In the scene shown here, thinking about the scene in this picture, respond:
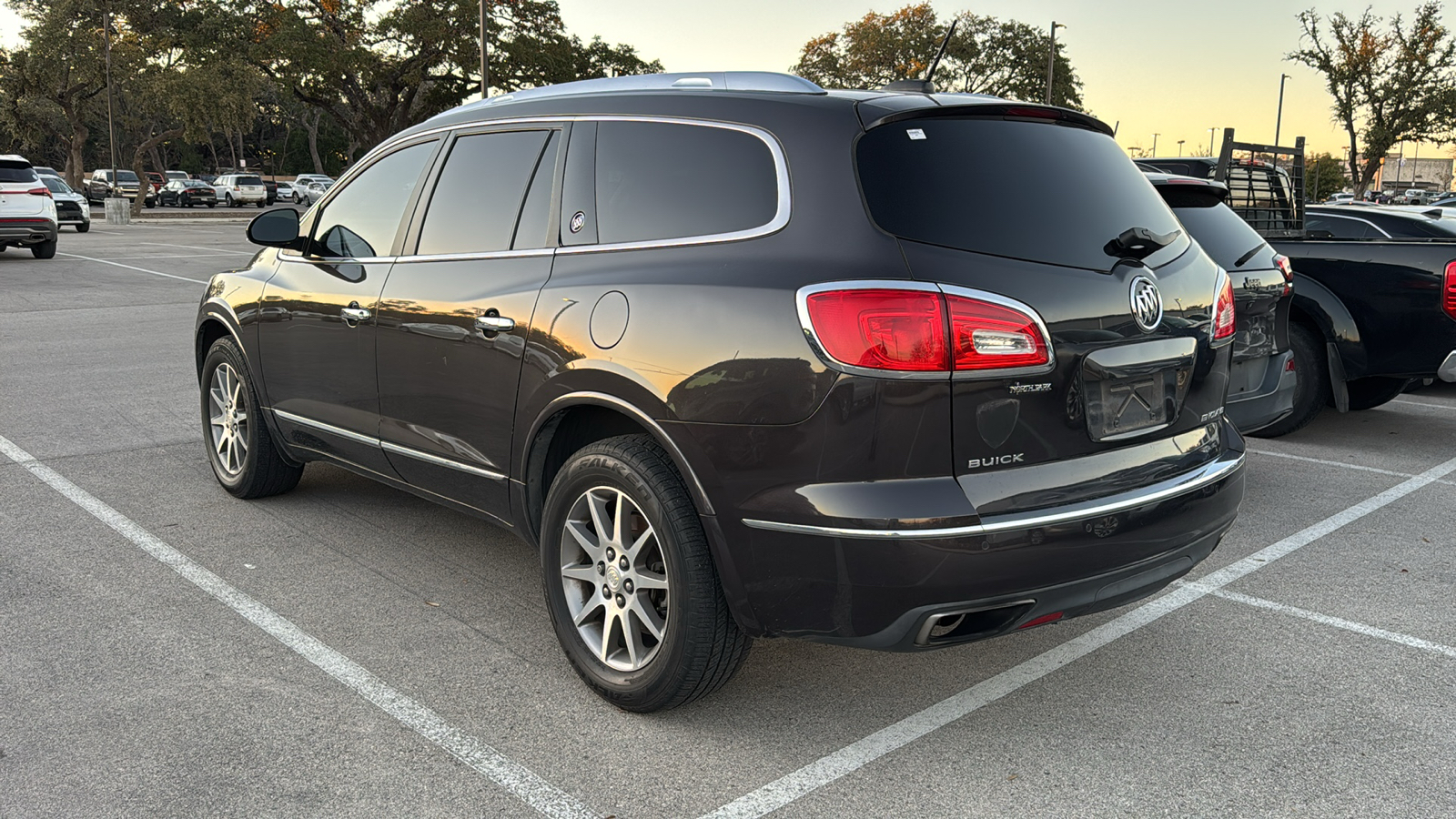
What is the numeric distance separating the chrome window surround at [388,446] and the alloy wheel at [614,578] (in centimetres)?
47

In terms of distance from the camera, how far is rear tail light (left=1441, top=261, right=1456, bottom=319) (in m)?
6.96

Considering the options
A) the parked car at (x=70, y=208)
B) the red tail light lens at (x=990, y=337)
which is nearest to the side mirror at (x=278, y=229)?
the red tail light lens at (x=990, y=337)

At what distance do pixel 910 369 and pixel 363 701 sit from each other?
1.89 metres

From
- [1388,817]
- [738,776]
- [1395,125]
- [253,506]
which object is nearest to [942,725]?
[738,776]

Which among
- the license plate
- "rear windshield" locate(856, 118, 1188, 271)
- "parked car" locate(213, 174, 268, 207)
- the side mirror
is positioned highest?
"parked car" locate(213, 174, 268, 207)

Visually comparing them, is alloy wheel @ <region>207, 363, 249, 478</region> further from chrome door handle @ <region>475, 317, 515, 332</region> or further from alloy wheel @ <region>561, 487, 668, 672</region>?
alloy wheel @ <region>561, 487, 668, 672</region>

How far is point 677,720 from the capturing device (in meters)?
3.37

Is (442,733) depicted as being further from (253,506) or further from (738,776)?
(253,506)

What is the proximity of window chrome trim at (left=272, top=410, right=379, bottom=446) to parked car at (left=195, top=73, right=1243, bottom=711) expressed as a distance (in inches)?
22.3

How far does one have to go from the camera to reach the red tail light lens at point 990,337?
280cm

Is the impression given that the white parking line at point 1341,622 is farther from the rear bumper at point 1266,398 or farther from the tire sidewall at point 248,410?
the tire sidewall at point 248,410

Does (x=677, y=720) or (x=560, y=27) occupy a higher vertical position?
(x=560, y=27)

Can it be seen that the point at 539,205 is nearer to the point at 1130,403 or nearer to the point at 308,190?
the point at 1130,403

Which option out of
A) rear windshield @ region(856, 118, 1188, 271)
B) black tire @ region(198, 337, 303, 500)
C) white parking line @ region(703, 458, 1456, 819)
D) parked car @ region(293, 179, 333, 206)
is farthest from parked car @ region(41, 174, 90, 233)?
rear windshield @ region(856, 118, 1188, 271)
